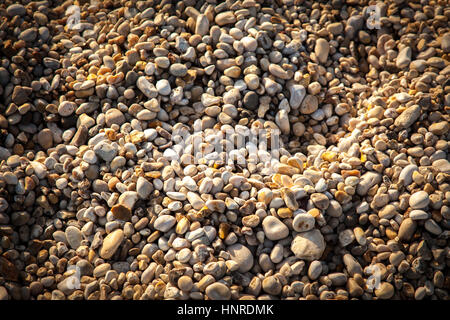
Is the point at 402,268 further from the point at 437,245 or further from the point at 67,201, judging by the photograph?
the point at 67,201

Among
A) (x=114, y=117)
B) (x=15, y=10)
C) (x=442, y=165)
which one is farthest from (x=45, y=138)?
(x=442, y=165)

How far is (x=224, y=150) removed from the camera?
1665mm

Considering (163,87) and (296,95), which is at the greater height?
(163,87)

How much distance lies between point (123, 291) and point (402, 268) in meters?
1.10

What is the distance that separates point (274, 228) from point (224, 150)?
0.42 meters

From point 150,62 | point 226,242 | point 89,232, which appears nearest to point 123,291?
point 89,232

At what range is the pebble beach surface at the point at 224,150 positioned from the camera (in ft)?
4.77

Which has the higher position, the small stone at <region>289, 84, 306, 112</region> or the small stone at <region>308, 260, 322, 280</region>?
the small stone at <region>289, 84, 306, 112</region>

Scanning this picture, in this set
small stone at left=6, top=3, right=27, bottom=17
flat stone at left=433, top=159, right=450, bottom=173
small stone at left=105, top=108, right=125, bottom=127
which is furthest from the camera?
small stone at left=6, top=3, right=27, bottom=17

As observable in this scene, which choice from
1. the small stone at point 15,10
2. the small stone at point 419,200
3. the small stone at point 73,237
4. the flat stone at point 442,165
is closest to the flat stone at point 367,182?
the small stone at point 419,200

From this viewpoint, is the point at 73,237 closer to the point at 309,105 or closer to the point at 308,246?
the point at 308,246

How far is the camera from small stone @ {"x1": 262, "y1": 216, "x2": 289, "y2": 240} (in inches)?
57.6

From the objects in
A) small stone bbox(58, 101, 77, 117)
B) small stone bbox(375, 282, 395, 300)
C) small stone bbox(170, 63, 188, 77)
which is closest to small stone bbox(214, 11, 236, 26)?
small stone bbox(170, 63, 188, 77)

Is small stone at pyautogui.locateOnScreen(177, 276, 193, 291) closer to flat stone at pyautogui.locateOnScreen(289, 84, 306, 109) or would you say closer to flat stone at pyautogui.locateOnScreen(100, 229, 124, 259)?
flat stone at pyautogui.locateOnScreen(100, 229, 124, 259)
